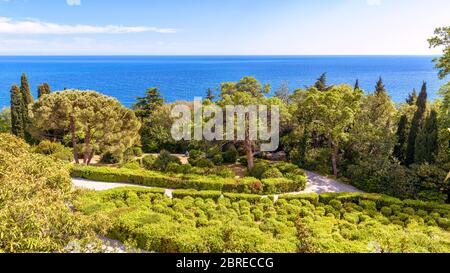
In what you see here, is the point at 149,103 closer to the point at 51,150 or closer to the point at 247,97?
the point at 51,150

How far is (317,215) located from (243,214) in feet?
12.1

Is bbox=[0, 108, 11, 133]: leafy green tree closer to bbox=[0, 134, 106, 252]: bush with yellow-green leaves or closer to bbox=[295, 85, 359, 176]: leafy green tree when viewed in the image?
bbox=[0, 134, 106, 252]: bush with yellow-green leaves

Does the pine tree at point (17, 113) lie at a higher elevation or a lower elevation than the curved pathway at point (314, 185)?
higher

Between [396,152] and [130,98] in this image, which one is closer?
[396,152]

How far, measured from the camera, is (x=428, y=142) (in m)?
21.5

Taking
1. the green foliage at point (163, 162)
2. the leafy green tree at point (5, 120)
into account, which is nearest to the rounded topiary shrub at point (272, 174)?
the green foliage at point (163, 162)

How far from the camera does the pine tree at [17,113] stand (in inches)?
1232

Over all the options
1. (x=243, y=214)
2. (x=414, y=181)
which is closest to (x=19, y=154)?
(x=243, y=214)

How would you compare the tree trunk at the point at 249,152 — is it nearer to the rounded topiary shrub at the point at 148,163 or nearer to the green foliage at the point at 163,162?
the green foliage at the point at 163,162

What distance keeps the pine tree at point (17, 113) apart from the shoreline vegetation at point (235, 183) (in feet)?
0.34

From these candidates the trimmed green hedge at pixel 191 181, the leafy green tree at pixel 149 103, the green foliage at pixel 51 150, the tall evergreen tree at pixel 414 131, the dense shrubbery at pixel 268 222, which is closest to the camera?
the dense shrubbery at pixel 268 222

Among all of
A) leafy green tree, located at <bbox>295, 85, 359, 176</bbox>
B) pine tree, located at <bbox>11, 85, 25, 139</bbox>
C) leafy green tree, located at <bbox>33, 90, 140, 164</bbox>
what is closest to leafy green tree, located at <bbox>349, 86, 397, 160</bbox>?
leafy green tree, located at <bbox>295, 85, 359, 176</bbox>

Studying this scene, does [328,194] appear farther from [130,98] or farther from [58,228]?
[130,98]

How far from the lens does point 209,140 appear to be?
1019 inches
